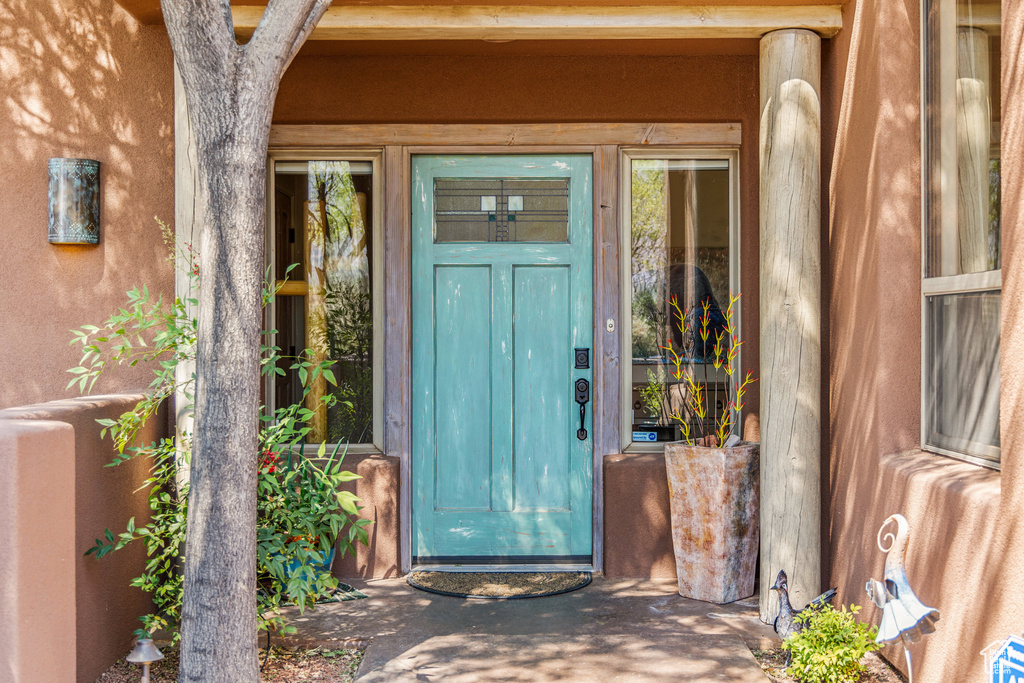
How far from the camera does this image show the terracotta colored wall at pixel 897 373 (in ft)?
8.47

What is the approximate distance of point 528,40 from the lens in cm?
429

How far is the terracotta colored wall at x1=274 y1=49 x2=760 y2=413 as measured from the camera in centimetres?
472

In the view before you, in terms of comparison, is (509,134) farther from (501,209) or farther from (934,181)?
Answer: (934,181)

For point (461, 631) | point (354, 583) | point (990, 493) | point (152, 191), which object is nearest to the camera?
point (990, 493)

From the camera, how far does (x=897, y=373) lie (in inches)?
138

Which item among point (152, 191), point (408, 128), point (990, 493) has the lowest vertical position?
point (990, 493)

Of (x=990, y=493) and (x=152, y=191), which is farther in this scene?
(x=152, y=191)

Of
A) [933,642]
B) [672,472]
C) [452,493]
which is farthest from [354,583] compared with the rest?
[933,642]

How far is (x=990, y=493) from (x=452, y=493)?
2.90 m

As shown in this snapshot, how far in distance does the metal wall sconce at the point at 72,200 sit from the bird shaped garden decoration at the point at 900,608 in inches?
153

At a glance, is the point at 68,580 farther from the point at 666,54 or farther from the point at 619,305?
the point at 666,54

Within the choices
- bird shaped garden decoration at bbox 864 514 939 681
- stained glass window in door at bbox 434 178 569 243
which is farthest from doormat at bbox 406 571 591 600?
bird shaped garden decoration at bbox 864 514 939 681

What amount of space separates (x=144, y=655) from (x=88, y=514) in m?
0.59

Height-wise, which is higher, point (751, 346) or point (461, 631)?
point (751, 346)
